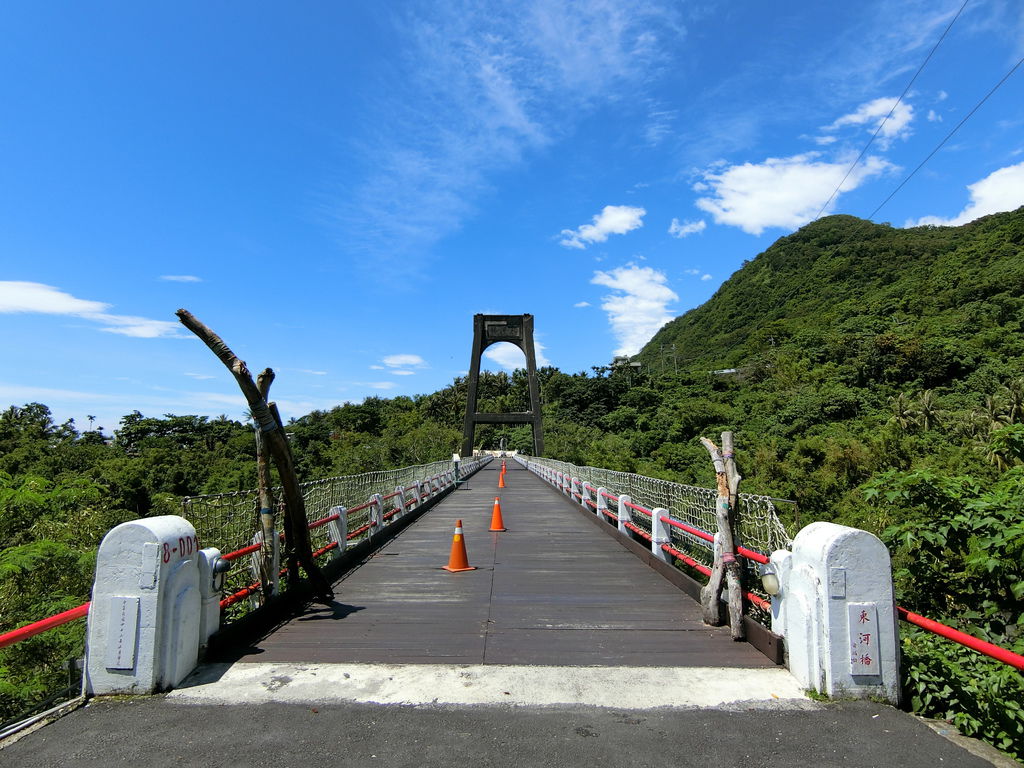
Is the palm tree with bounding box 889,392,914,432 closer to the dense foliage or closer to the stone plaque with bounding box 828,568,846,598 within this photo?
the dense foliage

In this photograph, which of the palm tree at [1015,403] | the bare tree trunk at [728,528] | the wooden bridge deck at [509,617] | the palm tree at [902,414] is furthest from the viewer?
the palm tree at [902,414]

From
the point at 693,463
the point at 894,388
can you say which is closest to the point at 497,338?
the point at 693,463

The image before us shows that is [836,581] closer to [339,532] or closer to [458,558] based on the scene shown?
[458,558]

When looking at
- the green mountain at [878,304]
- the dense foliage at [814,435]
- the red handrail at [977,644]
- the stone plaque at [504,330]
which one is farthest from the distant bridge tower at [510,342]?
the red handrail at [977,644]

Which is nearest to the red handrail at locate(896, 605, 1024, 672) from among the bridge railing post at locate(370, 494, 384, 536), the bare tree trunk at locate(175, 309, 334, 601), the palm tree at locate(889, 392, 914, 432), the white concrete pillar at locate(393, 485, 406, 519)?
the bare tree trunk at locate(175, 309, 334, 601)

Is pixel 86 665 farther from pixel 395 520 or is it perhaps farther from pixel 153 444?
pixel 153 444

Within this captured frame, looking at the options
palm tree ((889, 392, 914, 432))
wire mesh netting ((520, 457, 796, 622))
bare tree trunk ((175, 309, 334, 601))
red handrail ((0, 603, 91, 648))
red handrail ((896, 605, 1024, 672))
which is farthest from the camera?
palm tree ((889, 392, 914, 432))

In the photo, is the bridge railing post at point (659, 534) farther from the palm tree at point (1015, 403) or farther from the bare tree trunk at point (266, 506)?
the palm tree at point (1015, 403)

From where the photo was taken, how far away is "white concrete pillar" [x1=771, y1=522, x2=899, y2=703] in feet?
12.0

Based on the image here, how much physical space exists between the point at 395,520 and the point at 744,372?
80.4m

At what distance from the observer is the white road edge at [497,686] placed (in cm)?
371

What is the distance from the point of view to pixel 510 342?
59.2 metres

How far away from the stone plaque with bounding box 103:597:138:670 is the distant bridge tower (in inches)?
1945

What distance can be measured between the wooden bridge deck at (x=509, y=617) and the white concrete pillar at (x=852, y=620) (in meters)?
0.65
